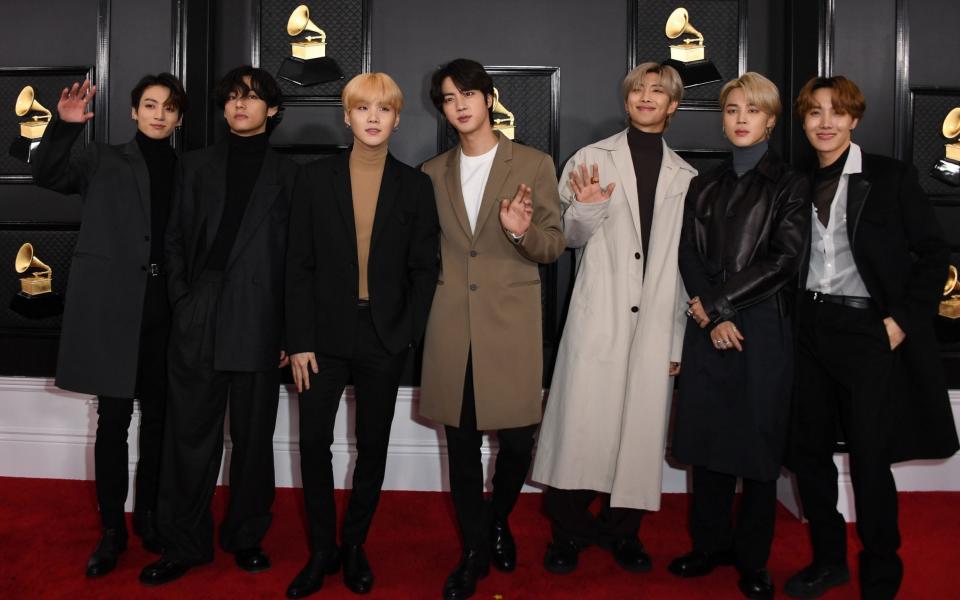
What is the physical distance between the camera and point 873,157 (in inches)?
93.6

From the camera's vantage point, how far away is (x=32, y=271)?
3363mm

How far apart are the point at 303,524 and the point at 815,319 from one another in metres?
2.12

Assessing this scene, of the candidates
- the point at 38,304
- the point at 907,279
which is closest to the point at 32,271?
the point at 38,304

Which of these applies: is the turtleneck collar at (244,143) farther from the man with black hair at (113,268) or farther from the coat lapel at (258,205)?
the man with black hair at (113,268)

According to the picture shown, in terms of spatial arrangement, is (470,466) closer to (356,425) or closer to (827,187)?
(356,425)

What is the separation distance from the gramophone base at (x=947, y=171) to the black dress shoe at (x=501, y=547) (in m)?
2.48

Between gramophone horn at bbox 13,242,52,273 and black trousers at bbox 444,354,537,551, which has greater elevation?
gramophone horn at bbox 13,242,52,273

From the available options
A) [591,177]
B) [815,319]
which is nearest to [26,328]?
[591,177]

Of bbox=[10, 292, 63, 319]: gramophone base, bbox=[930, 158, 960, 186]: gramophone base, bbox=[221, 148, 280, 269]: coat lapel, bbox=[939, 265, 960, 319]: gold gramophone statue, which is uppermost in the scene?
bbox=[930, 158, 960, 186]: gramophone base

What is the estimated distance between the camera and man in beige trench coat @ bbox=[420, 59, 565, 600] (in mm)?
2352

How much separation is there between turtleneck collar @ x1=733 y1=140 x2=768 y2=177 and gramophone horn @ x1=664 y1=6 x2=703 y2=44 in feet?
3.51

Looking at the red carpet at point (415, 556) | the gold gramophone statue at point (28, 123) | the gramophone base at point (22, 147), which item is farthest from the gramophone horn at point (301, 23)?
the red carpet at point (415, 556)

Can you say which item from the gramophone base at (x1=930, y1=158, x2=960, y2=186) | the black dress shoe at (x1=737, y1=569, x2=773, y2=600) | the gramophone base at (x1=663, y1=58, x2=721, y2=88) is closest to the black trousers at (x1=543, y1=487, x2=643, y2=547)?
the black dress shoe at (x1=737, y1=569, x2=773, y2=600)

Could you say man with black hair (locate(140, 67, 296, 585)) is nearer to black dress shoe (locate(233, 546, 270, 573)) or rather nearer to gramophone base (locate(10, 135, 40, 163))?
black dress shoe (locate(233, 546, 270, 573))
